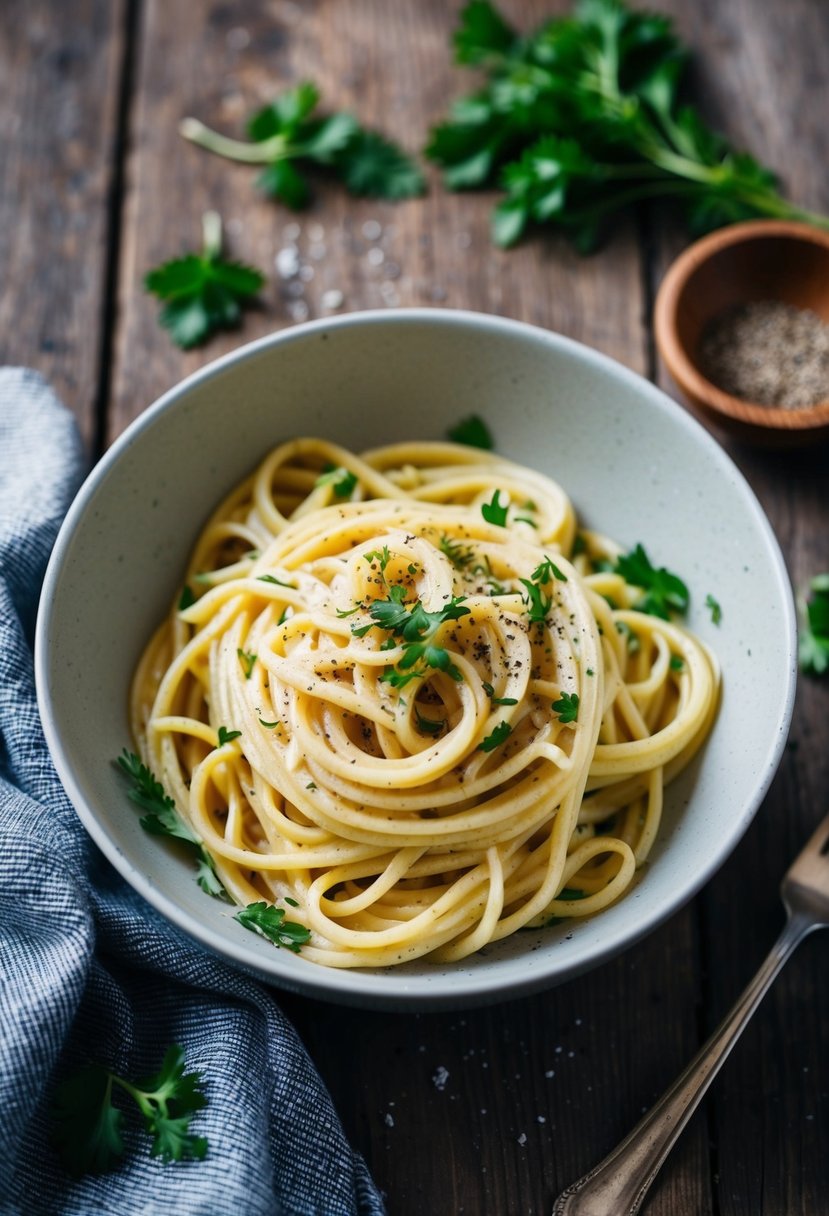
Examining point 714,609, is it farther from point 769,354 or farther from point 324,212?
point 324,212

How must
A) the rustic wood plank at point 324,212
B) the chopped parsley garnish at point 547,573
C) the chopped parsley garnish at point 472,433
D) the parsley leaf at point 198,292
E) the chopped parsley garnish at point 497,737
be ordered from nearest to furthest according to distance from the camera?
the chopped parsley garnish at point 497,737
the chopped parsley garnish at point 547,573
the chopped parsley garnish at point 472,433
the parsley leaf at point 198,292
the rustic wood plank at point 324,212

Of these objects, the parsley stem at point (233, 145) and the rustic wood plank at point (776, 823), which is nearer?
the rustic wood plank at point (776, 823)

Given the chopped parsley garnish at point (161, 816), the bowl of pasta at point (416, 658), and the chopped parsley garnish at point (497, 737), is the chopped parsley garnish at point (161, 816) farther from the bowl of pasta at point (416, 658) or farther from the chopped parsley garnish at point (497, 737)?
the chopped parsley garnish at point (497, 737)

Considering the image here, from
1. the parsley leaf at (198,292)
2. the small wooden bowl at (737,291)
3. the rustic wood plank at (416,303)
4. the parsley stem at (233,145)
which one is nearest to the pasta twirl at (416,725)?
the rustic wood plank at (416,303)

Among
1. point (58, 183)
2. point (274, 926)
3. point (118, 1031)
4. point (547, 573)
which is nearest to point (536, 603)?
point (547, 573)

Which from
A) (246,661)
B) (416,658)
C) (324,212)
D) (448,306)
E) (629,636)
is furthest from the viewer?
(324,212)

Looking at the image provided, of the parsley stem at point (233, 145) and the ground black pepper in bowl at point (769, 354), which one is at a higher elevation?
the parsley stem at point (233, 145)

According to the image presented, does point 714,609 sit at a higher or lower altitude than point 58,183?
lower

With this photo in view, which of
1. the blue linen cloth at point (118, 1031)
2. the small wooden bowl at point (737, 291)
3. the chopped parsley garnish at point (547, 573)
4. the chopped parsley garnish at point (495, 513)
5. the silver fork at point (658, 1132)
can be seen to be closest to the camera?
the blue linen cloth at point (118, 1031)
